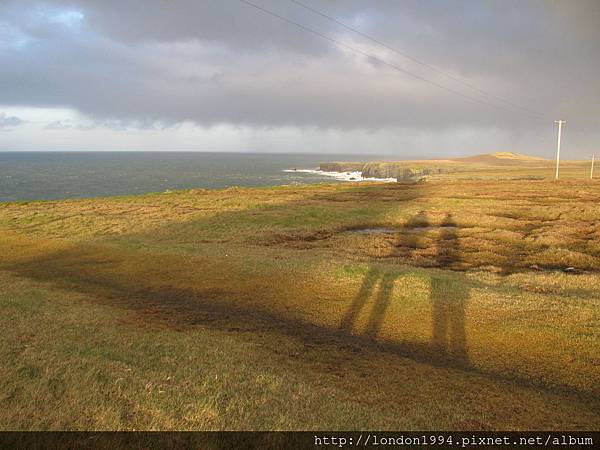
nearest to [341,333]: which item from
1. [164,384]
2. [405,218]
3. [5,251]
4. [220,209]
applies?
[164,384]

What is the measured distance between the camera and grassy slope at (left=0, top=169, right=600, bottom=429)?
728cm

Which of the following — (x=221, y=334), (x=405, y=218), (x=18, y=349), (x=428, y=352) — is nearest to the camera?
(x=18, y=349)

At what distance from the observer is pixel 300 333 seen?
1172cm

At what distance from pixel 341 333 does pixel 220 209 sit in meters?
32.8

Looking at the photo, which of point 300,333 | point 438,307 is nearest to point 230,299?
point 300,333

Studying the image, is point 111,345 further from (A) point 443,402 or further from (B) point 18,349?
(A) point 443,402

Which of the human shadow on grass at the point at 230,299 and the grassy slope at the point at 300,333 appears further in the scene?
the human shadow on grass at the point at 230,299

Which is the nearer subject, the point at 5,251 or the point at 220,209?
the point at 5,251

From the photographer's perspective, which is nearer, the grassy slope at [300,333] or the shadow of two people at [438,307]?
the grassy slope at [300,333]

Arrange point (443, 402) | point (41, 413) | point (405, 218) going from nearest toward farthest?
point (41, 413) < point (443, 402) < point (405, 218)

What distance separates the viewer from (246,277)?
1830cm

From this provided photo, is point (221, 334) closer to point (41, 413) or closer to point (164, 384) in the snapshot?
point (164, 384)

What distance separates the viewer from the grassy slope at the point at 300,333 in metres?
7.28

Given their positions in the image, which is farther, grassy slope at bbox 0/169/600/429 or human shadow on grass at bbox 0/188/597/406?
human shadow on grass at bbox 0/188/597/406
